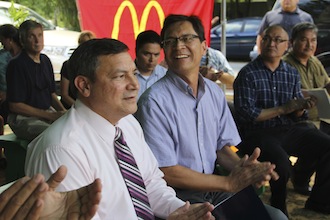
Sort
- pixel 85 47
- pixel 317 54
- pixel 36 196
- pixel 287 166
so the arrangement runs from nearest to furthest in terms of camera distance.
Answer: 1. pixel 36 196
2. pixel 85 47
3. pixel 287 166
4. pixel 317 54

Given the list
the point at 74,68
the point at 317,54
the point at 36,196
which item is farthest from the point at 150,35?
the point at 317,54

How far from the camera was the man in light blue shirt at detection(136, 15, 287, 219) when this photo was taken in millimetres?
2357

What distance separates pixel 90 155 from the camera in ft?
5.63

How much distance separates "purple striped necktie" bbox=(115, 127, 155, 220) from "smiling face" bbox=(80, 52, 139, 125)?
87mm

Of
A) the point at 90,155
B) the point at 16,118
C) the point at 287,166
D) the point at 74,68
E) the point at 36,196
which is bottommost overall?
the point at 287,166

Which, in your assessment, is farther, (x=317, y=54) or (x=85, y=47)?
(x=317, y=54)

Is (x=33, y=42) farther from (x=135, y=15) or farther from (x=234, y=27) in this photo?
(x=234, y=27)

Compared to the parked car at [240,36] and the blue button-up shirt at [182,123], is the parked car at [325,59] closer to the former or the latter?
the parked car at [240,36]

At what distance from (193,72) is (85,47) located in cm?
90

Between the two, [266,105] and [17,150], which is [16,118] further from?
[266,105]

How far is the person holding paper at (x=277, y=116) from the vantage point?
3400 mm

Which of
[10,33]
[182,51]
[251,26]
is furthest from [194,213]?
[251,26]

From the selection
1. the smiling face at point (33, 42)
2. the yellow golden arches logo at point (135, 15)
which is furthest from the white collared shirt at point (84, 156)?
the yellow golden arches logo at point (135, 15)

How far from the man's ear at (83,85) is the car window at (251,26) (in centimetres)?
1225
